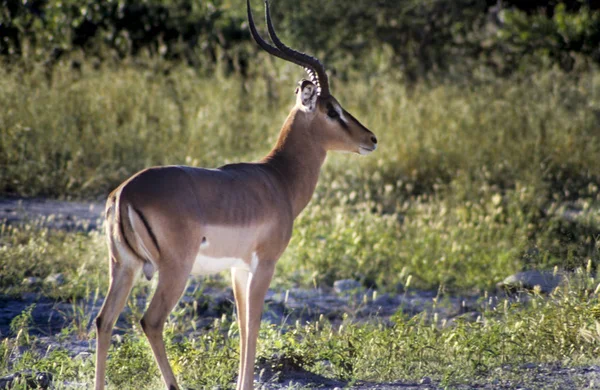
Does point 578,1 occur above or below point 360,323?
above

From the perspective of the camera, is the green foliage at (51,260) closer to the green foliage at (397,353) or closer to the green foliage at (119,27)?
the green foliage at (397,353)

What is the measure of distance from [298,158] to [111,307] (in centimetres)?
167

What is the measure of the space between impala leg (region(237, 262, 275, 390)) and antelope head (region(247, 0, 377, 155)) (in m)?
1.15

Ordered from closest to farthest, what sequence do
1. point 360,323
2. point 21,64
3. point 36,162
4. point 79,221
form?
1. point 360,323
2. point 79,221
3. point 36,162
4. point 21,64

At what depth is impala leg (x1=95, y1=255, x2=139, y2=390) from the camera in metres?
4.45

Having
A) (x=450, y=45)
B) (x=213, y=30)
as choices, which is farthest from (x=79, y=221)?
(x=450, y=45)

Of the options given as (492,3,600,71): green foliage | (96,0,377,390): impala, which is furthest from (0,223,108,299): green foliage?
(492,3,600,71): green foliage

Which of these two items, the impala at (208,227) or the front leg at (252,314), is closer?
the impala at (208,227)

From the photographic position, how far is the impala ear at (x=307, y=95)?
18.4ft

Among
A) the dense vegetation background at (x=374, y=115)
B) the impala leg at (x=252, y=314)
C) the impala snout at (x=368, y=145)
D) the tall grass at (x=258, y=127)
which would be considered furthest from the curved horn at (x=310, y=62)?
the tall grass at (x=258, y=127)

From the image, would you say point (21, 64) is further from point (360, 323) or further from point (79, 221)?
point (360, 323)

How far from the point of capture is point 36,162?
33.7 ft

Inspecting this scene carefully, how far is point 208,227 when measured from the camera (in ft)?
15.1

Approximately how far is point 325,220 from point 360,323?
274 cm
